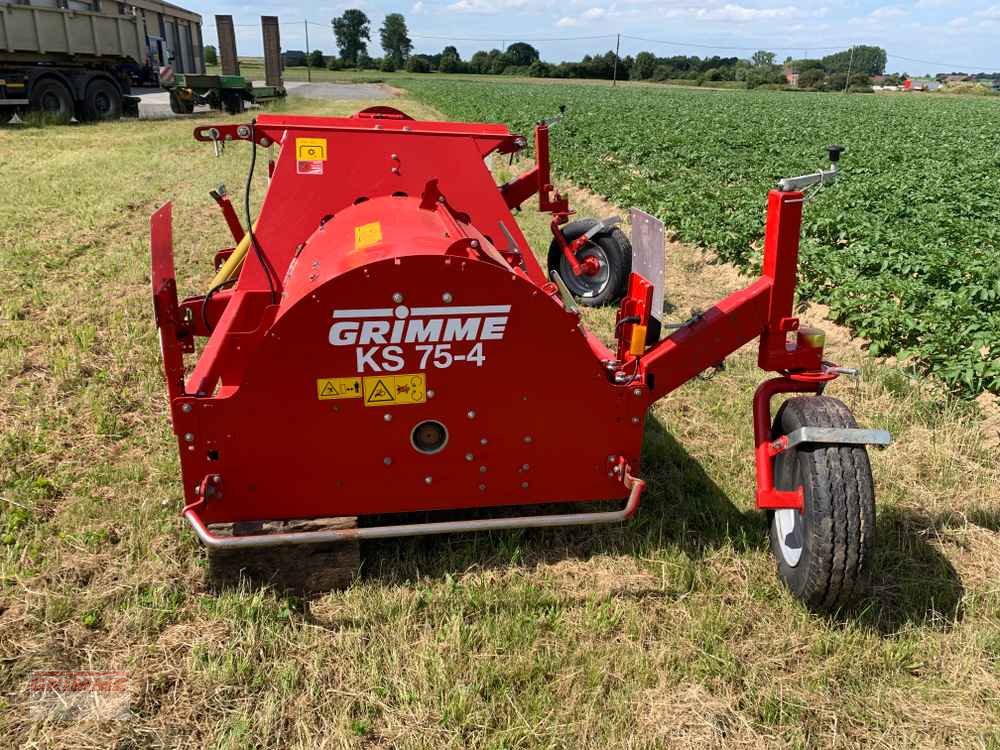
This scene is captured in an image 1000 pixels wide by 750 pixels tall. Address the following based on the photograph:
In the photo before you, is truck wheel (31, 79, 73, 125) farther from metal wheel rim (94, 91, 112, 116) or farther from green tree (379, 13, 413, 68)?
green tree (379, 13, 413, 68)

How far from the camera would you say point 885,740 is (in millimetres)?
2545

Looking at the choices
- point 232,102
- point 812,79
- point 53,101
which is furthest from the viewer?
point 812,79

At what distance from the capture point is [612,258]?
22.2 ft

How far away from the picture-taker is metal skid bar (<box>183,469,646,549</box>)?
2.86m

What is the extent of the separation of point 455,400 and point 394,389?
0.81 feet

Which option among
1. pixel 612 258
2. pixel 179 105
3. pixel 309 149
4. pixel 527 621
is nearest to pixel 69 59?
pixel 179 105

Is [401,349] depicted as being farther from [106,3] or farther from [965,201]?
[106,3]

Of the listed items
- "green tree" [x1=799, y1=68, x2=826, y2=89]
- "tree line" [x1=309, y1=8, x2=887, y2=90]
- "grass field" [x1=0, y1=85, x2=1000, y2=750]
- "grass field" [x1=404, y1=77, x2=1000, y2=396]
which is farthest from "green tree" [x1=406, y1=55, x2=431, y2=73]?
"grass field" [x1=0, y1=85, x2=1000, y2=750]

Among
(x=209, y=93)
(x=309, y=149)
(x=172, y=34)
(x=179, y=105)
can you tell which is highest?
(x=172, y=34)

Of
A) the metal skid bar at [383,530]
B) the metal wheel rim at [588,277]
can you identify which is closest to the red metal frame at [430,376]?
the metal skid bar at [383,530]

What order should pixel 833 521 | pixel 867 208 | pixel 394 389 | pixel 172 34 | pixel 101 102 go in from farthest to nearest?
pixel 172 34
pixel 101 102
pixel 867 208
pixel 394 389
pixel 833 521

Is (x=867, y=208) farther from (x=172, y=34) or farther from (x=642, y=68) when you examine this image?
(x=642, y=68)

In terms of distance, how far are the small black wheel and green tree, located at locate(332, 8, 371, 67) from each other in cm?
8639

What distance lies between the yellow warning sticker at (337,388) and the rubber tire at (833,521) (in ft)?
5.88
